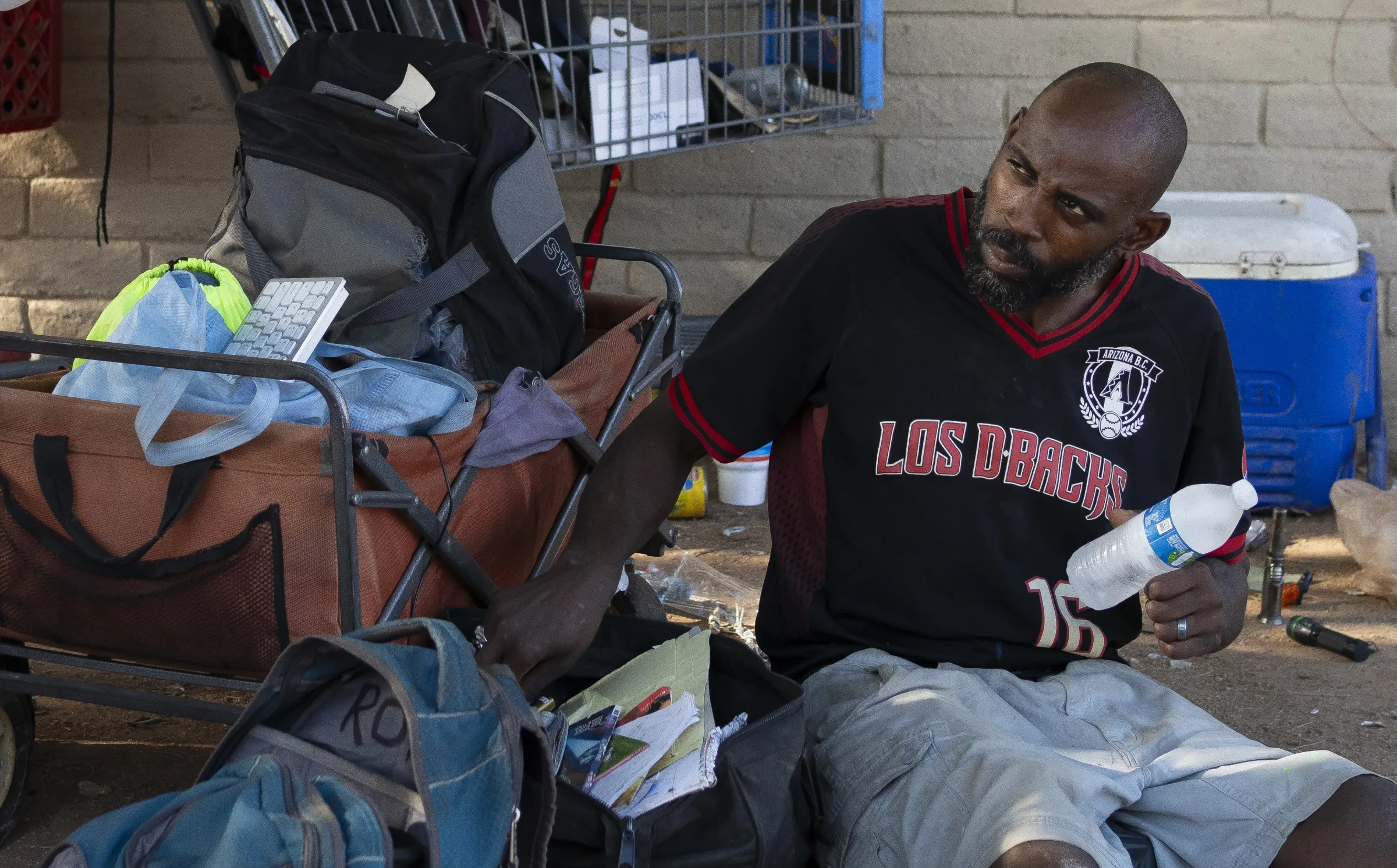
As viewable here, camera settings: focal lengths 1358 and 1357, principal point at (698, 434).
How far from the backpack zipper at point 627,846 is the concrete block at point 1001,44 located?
3.41 meters

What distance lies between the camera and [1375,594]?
358 cm

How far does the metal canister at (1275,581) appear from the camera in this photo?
11.0 ft

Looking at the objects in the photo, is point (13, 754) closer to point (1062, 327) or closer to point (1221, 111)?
point (1062, 327)

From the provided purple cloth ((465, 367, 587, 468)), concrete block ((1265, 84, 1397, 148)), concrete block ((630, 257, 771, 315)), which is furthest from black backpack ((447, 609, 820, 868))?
concrete block ((1265, 84, 1397, 148))

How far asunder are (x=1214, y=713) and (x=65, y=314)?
3.80 metres

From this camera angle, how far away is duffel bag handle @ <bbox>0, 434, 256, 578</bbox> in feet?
6.06

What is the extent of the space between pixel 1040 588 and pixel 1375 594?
6.89 ft

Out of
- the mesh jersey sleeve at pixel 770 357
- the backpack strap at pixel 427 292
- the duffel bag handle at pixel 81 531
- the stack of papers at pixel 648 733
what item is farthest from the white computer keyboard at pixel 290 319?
the stack of papers at pixel 648 733

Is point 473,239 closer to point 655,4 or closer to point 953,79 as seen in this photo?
point 655,4

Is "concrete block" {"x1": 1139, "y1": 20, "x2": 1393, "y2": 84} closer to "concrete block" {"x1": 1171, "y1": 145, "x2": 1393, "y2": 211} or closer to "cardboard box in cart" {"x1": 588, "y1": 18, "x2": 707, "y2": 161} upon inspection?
"concrete block" {"x1": 1171, "y1": 145, "x2": 1393, "y2": 211}

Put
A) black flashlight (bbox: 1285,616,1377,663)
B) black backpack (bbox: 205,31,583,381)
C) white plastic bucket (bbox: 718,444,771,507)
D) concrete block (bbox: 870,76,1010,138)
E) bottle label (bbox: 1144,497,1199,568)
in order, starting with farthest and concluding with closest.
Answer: concrete block (bbox: 870,76,1010,138)
white plastic bucket (bbox: 718,444,771,507)
black flashlight (bbox: 1285,616,1377,663)
black backpack (bbox: 205,31,583,381)
bottle label (bbox: 1144,497,1199,568)

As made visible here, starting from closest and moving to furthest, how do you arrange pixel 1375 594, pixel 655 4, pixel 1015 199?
pixel 1015 199, pixel 1375 594, pixel 655 4

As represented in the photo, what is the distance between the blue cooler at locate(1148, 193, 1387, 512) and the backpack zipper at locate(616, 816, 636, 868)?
9.61 ft

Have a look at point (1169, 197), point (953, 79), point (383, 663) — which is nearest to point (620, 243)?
point (953, 79)
